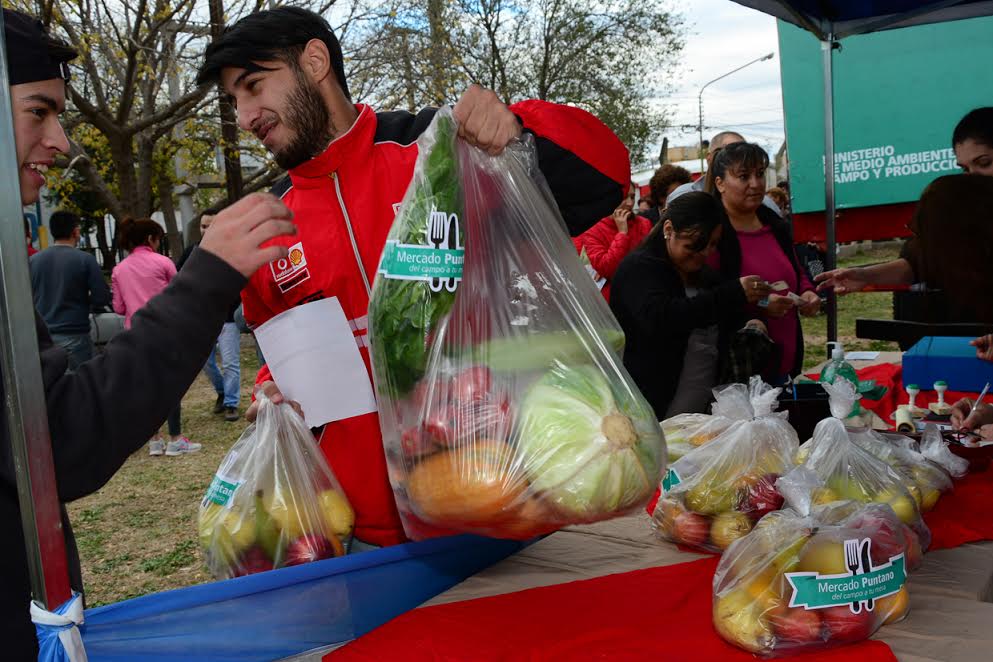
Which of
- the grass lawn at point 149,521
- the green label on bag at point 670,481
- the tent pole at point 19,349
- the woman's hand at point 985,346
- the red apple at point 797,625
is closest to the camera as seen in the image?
the tent pole at point 19,349

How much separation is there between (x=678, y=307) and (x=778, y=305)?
0.46m

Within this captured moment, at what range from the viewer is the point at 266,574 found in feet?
3.98

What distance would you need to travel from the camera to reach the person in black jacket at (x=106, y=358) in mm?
918

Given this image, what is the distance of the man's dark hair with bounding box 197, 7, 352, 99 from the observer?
1475 millimetres

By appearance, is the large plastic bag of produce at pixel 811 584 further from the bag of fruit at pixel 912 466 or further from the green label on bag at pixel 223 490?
the green label on bag at pixel 223 490

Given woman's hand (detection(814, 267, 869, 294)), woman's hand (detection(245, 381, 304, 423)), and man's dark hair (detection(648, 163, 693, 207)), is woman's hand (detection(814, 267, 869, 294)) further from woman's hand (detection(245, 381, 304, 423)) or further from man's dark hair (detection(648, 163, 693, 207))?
man's dark hair (detection(648, 163, 693, 207))

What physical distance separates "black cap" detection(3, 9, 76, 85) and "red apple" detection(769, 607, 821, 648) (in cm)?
124

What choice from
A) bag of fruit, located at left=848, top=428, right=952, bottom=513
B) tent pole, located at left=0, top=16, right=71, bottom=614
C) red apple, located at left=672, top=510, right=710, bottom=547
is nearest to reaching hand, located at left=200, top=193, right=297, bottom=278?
tent pole, located at left=0, top=16, right=71, bottom=614

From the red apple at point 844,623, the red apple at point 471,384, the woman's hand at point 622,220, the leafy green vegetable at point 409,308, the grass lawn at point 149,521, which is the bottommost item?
the grass lawn at point 149,521

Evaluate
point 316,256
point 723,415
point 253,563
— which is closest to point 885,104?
point 723,415

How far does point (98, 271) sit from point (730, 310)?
500 cm

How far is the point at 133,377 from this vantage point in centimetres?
92

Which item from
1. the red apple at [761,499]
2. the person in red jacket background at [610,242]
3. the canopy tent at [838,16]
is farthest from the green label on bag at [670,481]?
the person in red jacket background at [610,242]

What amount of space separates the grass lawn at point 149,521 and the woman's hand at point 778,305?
2.94 metres
